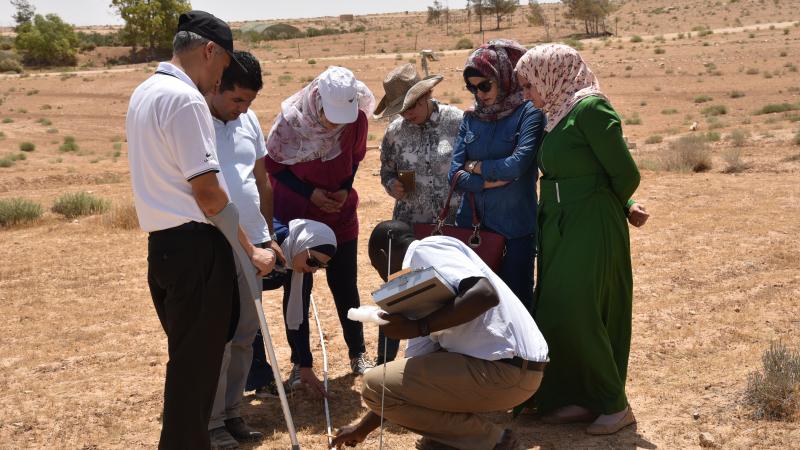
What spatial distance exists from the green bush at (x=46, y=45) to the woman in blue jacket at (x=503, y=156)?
54.6 meters

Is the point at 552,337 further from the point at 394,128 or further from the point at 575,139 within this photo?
the point at 394,128

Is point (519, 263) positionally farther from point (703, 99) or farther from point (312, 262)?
point (703, 99)

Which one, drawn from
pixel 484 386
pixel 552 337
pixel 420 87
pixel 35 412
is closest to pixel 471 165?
pixel 420 87

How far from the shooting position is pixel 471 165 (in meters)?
4.67

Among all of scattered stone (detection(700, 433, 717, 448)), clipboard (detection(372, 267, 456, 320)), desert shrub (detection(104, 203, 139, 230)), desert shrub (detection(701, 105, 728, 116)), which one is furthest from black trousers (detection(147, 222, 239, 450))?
desert shrub (detection(701, 105, 728, 116))

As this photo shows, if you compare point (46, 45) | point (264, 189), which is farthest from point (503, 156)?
point (46, 45)

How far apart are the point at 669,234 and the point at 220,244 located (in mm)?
6449

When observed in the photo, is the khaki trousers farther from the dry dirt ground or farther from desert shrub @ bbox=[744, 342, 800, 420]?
desert shrub @ bbox=[744, 342, 800, 420]

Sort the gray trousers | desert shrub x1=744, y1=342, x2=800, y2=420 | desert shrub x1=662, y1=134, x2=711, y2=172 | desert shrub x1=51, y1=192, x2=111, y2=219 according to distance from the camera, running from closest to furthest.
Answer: the gray trousers, desert shrub x1=744, y1=342, x2=800, y2=420, desert shrub x1=51, y1=192, x2=111, y2=219, desert shrub x1=662, y1=134, x2=711, y2=172

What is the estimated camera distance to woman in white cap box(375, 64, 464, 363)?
16.4 feet

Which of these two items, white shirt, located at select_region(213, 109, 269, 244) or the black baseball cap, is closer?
the black baseball cap

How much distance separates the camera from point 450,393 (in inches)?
148

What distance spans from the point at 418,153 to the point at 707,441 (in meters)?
2.27

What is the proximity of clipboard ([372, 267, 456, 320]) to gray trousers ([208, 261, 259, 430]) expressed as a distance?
859 millimetres
